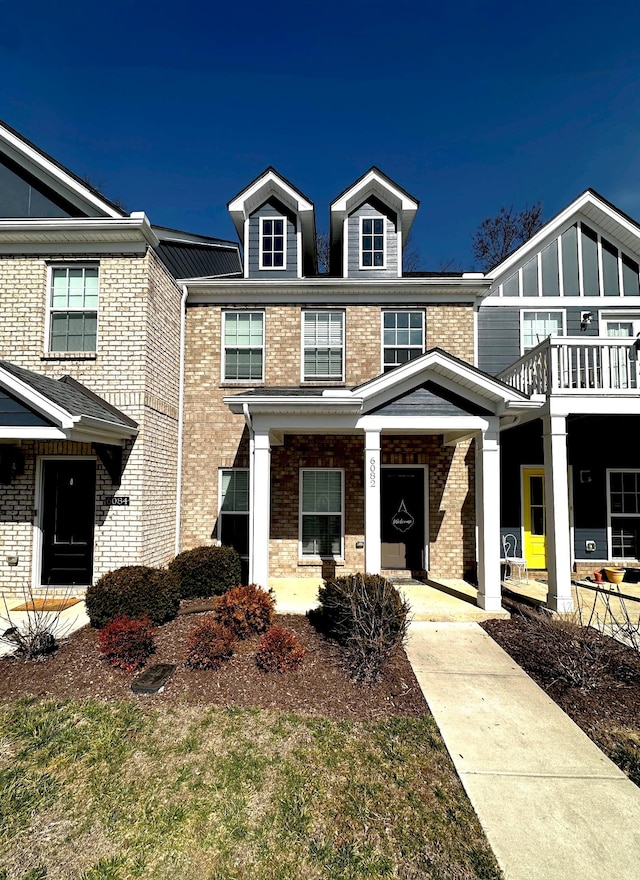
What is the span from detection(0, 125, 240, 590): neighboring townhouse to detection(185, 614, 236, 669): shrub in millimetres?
2852

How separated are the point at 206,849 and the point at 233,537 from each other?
7002 millimetres

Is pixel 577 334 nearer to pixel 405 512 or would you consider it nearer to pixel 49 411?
pixel 405 512

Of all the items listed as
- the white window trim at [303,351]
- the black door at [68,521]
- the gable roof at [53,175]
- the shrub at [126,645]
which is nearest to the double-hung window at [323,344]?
the white window trim at [303,351]

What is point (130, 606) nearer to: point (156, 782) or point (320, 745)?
point (156, 782)

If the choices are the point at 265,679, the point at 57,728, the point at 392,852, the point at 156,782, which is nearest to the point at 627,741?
the point at 392,852

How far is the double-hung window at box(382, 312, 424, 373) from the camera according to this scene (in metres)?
9.98

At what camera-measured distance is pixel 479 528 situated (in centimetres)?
783

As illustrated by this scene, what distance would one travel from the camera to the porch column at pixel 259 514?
7578 mm

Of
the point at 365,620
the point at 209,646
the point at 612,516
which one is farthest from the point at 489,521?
the point at 209,646

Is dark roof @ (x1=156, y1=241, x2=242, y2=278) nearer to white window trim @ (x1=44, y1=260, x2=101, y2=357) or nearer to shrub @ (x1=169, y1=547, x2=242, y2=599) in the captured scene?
white window trim @ (x1=44, y1=260, x2=101, y2=357)

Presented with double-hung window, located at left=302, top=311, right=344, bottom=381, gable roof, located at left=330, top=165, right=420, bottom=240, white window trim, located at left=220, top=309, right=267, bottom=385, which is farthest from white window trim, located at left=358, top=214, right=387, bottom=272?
white window trim, located at left=220, top=309, right=267, bottom=385

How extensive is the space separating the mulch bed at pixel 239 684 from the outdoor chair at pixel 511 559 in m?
4.89

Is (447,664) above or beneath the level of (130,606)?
beneath

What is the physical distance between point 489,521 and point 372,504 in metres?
2.16
